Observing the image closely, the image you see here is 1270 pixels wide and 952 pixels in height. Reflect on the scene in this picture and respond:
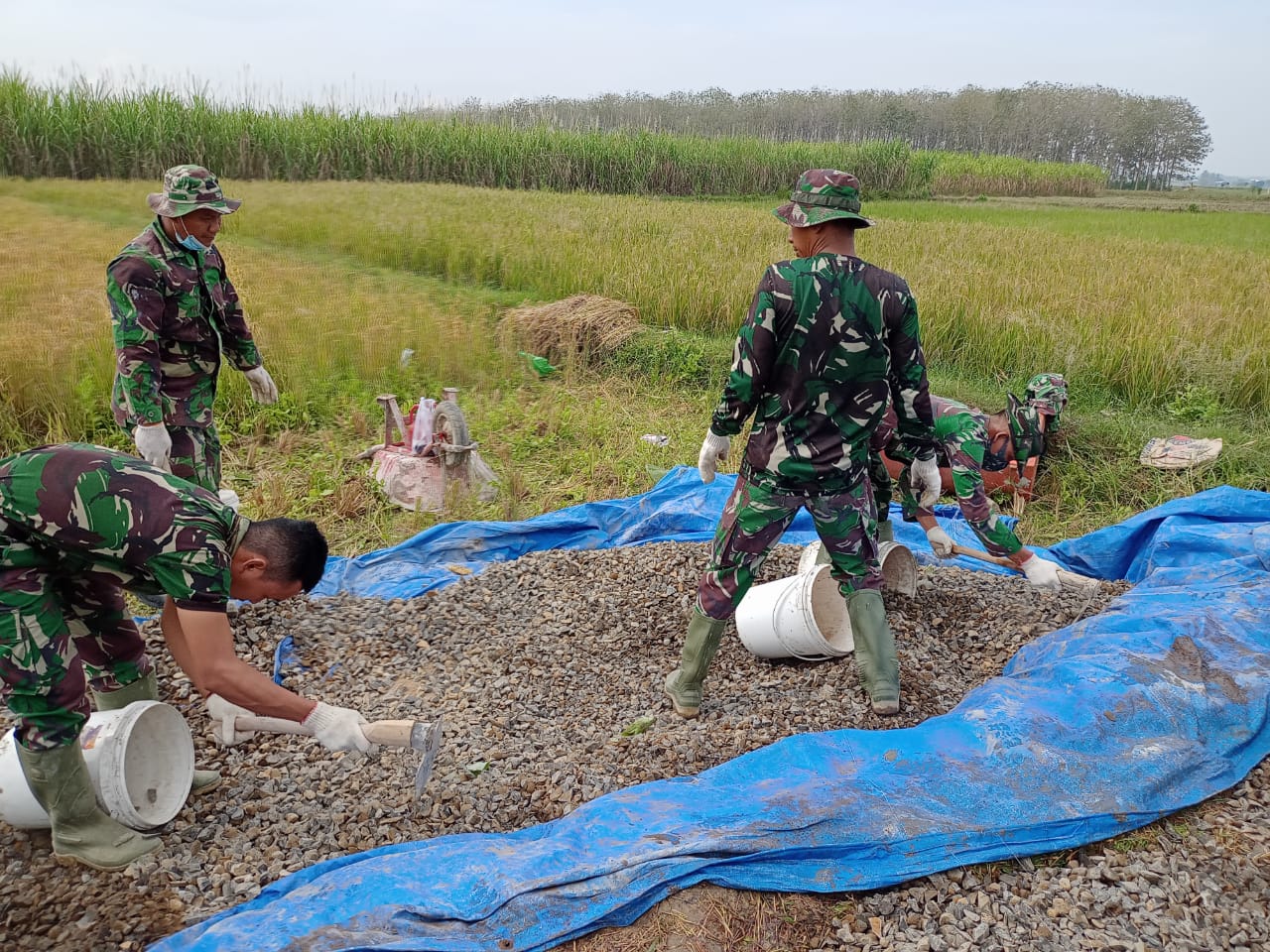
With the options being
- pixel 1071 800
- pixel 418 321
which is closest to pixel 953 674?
pixel 1071 800

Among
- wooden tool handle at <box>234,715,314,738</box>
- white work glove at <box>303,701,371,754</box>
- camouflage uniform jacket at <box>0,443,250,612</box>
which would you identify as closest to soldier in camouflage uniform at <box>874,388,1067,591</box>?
white work glove at <box>303,701,371,754</box>

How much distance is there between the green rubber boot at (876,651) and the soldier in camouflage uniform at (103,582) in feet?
5.63

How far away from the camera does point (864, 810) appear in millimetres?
2258

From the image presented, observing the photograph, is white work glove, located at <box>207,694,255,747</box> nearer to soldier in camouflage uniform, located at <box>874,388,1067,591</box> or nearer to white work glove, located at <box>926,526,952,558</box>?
soldier in camouflage uniform, located at <box>874,388,1067,591</box>

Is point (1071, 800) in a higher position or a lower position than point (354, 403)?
lower

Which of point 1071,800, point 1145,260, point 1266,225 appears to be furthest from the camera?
point 1266,225

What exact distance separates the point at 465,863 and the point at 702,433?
4.27 metres

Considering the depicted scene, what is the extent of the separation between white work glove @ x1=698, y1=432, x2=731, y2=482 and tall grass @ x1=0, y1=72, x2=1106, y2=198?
671 cm

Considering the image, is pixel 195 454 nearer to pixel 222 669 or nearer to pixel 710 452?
pixel 222 669

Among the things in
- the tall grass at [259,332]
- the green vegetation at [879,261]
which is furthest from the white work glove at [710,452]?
the green vegetation at [879,261]

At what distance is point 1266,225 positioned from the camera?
1717 cm

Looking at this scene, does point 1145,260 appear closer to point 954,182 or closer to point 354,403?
point 354,403

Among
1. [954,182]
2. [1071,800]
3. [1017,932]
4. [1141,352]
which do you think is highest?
[954,182]

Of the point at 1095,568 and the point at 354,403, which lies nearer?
the point at 1095,568
